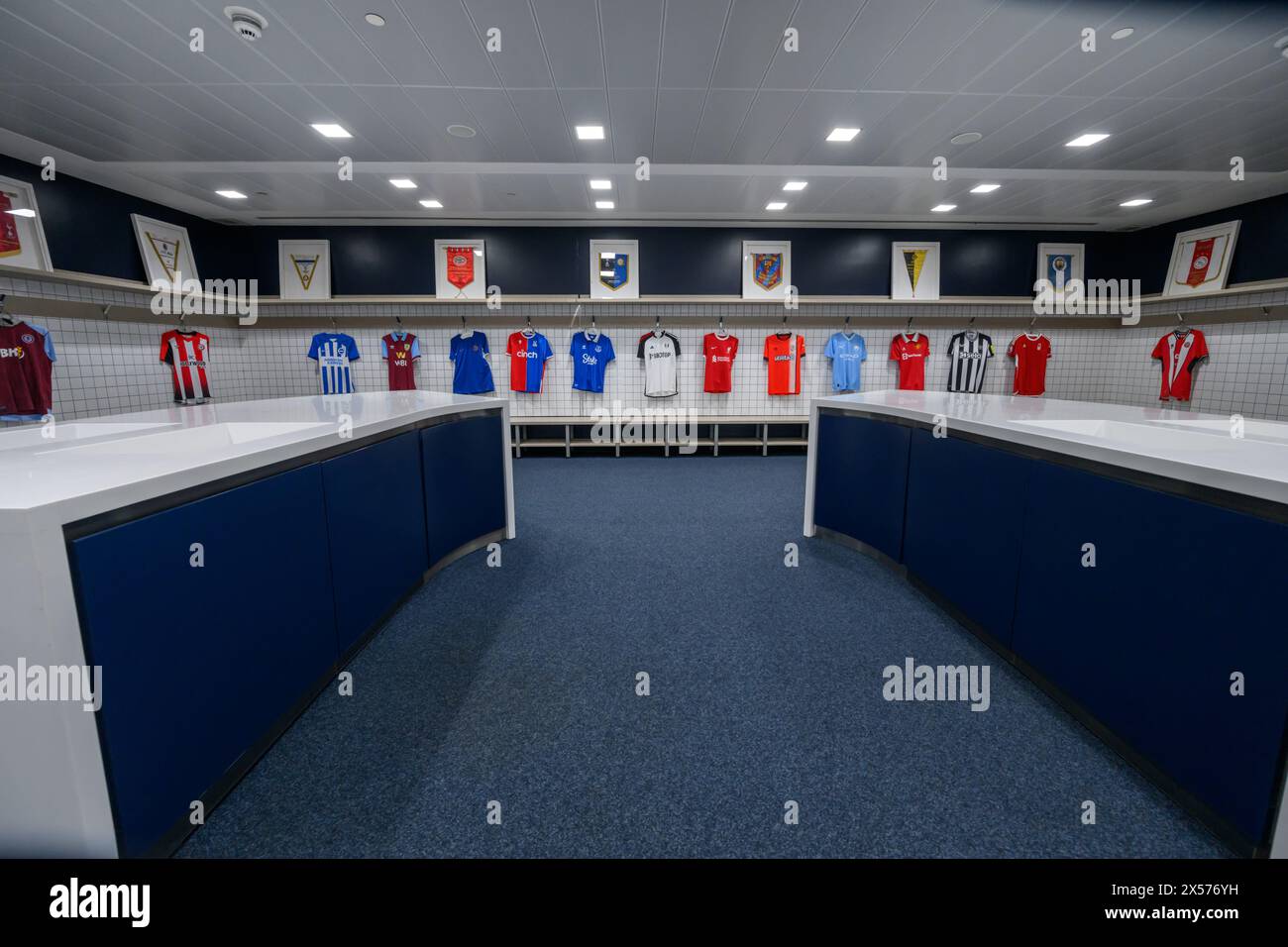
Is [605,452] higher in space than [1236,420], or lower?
lower

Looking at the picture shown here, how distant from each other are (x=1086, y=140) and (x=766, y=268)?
9.99ft

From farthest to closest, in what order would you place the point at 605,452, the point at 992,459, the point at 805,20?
the point at 605,452
the point at 805,20
the point at 992,459

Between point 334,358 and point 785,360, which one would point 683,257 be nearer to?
point 785,360

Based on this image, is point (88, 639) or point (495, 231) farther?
point (495, 231)

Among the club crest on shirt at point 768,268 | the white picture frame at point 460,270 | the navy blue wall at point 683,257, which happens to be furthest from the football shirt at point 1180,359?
the white picture frame at point 460,270

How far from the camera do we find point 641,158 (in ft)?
14.6

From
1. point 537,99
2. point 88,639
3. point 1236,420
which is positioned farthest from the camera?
point 537,99

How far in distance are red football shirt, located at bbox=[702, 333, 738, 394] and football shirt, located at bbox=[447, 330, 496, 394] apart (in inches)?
104

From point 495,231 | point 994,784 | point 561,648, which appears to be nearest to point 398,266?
point 495,231

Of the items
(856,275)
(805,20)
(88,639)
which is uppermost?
(805,20)

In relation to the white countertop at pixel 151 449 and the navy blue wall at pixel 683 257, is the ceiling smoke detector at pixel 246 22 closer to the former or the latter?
the white countertop at pixel 151 449

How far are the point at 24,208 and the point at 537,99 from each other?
422cm

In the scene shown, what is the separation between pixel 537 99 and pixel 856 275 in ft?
14.6

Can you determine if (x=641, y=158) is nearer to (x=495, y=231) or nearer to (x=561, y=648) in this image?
(x=495, y=231)
